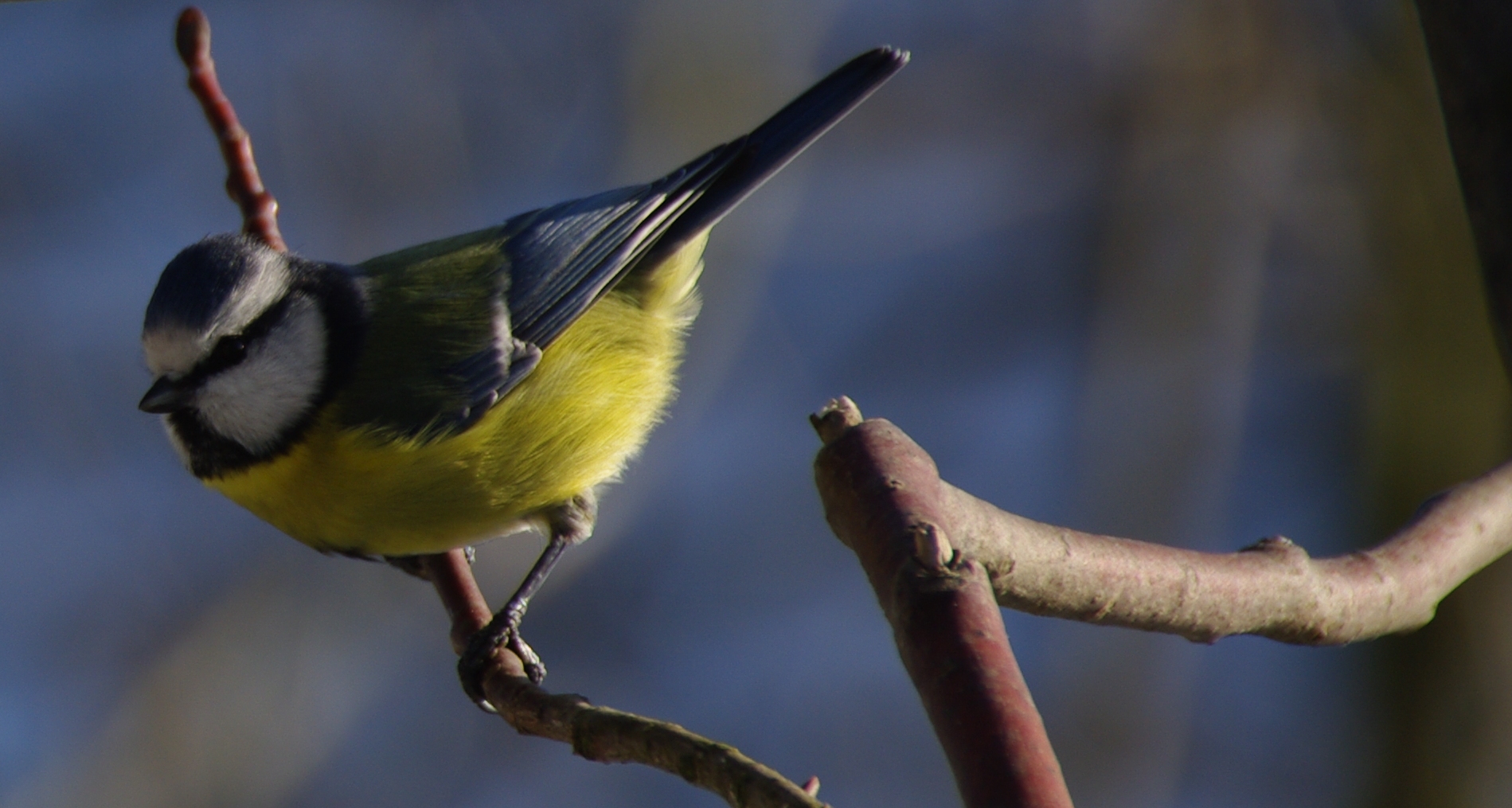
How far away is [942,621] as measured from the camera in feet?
3.70

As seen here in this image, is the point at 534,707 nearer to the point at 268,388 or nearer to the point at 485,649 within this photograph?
the point at 485,649

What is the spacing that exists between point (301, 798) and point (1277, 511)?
338 centimetres

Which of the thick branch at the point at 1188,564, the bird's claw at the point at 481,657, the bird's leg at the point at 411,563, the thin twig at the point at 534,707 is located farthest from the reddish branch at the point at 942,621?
the bird's leg at the point at 411,563

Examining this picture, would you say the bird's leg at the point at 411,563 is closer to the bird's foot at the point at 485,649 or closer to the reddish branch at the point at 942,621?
the bird's foot at the point at 485,649

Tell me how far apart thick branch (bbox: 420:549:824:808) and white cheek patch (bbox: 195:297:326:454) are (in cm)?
44

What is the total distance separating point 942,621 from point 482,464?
44.8 inches

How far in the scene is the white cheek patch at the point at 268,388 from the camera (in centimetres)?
202

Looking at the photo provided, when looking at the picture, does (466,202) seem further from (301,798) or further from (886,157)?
(301,798)

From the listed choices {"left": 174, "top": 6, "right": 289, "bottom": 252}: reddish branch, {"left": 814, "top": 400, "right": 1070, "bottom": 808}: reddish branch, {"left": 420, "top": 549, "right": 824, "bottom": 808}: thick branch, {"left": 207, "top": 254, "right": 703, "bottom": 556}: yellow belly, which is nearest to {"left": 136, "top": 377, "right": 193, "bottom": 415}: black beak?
{"left": 207, "top": 254, "right": 703, "bottom": 556}: yellow belly

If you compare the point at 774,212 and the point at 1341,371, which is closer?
the point at 774,212

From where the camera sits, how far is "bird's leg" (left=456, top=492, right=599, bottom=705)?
196cm

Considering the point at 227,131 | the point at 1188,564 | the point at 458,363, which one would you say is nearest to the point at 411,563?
the point at 458,363

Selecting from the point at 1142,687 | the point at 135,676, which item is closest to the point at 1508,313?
the point at 1142,687

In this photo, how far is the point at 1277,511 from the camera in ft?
15.7
